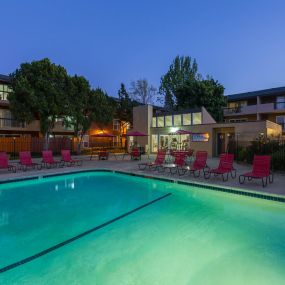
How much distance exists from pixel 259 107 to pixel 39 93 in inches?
971

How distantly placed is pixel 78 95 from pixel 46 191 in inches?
593

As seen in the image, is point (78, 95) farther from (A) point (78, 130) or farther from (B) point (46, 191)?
(B) point (46, 191)

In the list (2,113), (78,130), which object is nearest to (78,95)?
(78,130)

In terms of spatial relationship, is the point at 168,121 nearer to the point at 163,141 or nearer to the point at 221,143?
the point at 163,141

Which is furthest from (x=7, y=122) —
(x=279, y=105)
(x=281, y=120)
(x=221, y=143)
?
(x=281, y=120)

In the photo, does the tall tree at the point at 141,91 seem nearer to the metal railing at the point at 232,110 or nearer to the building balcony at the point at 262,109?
the metal railing at the point at 232,110

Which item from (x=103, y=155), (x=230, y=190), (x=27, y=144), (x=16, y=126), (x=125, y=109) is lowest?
(x=230, y=190)

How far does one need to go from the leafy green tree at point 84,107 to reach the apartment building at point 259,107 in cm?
1698

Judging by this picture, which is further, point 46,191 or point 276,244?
point 46,191

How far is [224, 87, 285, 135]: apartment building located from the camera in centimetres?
3009

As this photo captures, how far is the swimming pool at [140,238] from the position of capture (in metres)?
4.73

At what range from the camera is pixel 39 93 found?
2105cm

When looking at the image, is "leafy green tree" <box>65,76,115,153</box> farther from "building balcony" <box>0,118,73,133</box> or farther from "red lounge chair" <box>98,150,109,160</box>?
"red lounge chair" <box>98,150,109,160</box>

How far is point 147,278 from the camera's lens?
4.60 meters
